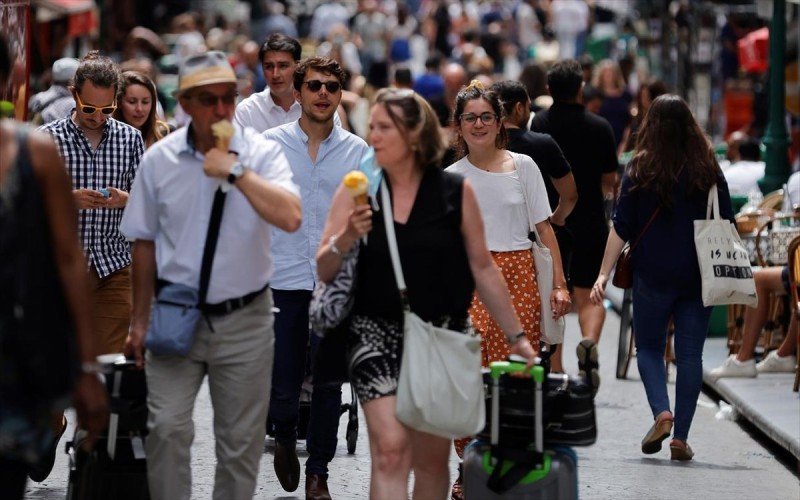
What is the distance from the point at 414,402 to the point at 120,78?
11.1 ft

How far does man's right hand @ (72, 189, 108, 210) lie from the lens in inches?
312

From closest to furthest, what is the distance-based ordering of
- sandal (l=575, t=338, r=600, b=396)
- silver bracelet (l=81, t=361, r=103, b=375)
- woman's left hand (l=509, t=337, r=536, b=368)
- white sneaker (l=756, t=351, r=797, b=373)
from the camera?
1. silver bracelet (l=81, t=361, r=103, b=375)
2. woman's left hand (l=509, t=337, r=536, b=368)
3. sandal (l=575, t=338, r=600, b=396)
4. white sneaker (l=756, t=351, r=797, b=373)

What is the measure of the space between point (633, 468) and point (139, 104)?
3.27 metres

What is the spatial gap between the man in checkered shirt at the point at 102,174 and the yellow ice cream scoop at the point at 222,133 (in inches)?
Answer: 81.2

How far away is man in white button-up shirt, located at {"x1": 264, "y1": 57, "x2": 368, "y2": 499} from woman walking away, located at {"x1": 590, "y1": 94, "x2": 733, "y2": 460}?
65.3 inches

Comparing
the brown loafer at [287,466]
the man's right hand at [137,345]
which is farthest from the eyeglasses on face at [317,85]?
the man's right hand at [137,345]

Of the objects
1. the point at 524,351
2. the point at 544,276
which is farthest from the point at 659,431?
the point at 524,351

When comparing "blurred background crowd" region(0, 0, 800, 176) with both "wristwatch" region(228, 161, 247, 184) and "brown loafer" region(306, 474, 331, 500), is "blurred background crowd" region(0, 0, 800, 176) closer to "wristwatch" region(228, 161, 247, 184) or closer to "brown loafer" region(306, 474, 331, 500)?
"wristwatch" region(228, 161, 247, 184)

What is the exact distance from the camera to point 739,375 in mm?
12258

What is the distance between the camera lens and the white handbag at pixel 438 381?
6.17 metres

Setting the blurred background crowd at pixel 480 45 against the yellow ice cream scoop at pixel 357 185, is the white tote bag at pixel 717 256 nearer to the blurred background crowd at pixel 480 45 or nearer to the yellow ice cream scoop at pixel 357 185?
the blurred background crowd at pixel 480 45

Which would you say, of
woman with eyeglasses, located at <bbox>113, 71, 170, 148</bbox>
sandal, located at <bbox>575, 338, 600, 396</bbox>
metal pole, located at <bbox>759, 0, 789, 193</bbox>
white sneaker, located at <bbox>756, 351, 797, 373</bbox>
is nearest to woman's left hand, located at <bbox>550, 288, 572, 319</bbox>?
sandal, located at <bbox>575, 338, 600, 396</bbox>

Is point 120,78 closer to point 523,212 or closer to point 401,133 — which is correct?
point 523,212

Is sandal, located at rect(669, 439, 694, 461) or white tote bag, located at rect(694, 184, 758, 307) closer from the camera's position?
white tote bag, located at rect(694, 184, 758, 307)
